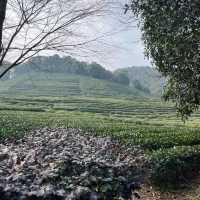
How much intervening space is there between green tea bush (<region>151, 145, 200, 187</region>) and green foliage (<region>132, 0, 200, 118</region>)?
5.39m

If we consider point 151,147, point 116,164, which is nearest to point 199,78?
point 151,147

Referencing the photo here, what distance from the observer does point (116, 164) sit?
7223 mm

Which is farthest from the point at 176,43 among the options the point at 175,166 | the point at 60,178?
the point at 60,178

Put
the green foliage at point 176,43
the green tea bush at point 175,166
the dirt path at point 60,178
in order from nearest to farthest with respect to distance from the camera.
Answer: the dirt path at point 60,178, the green tea bush at point 175,166, the green foliage at point 176,43

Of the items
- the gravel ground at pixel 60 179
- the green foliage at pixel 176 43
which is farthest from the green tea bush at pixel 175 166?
the gravel ground at pixel 60 179

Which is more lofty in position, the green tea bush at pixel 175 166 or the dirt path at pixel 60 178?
the dirt path at pixel 60 178

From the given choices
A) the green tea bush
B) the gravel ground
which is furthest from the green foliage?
the gravel ground

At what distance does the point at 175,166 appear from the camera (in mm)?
17469

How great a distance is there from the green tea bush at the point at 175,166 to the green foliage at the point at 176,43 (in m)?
5.39

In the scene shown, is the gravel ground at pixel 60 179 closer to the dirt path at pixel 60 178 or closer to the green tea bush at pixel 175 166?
the dirt path at pixel 60 178

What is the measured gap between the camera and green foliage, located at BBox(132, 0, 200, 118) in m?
21.1

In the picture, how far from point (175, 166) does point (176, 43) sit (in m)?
6.80

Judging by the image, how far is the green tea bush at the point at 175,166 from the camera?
1664 cm

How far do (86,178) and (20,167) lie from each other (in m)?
1.01
